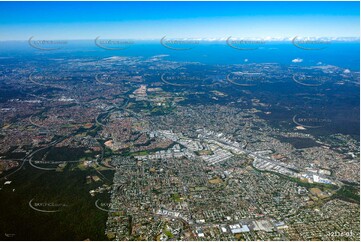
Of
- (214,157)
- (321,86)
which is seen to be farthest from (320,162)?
(321,86)

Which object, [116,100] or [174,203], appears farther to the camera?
[116,100]

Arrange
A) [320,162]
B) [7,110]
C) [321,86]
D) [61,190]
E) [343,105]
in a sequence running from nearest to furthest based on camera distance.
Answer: [61,190], [320,162], [7,110], [343,105], [321,86]

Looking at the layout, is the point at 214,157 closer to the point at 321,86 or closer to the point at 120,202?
the point at 120,202

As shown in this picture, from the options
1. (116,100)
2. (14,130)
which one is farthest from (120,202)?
(116,100)

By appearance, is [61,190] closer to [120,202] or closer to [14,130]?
[120,202]

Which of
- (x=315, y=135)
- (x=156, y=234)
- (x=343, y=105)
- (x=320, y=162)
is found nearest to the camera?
(x=156, y=234)

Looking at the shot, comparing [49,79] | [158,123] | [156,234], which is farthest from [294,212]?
[49,79]

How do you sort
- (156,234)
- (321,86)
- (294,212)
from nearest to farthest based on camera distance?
(156,234) → (294,212) → (321,86)

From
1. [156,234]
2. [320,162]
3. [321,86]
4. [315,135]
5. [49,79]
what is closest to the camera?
[156,234]

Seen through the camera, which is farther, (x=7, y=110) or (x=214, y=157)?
(x=7, y=110)
